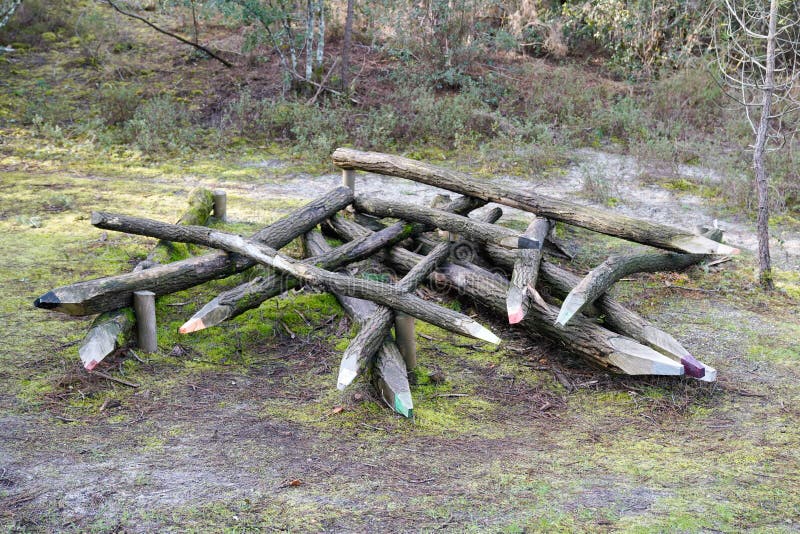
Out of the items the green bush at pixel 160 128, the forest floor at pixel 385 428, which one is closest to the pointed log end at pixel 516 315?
the forest floor at pixel 385 428

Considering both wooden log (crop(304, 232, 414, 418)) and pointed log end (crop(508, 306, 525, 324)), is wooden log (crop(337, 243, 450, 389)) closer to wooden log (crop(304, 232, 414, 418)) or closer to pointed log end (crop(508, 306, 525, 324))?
wooden log (crop(304, 232, 414, 418))

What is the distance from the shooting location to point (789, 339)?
6.41 metres

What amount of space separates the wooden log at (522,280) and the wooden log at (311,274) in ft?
1.08

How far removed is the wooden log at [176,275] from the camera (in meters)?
5.45

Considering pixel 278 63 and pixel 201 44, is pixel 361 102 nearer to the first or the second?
pixel 278 63

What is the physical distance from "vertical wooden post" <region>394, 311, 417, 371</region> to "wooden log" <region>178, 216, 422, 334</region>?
1112mm

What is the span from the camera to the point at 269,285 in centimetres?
625

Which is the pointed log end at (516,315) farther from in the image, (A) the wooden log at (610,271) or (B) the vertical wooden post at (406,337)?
(B) the vertical wooden post at (406,337)

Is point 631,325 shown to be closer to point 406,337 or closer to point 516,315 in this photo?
point 516,315

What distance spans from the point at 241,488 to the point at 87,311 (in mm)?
2157

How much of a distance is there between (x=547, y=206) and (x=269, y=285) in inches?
103

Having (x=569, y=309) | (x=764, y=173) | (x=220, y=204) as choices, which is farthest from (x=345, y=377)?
(x=764, y=173)

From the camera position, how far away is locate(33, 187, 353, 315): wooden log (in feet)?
17.9

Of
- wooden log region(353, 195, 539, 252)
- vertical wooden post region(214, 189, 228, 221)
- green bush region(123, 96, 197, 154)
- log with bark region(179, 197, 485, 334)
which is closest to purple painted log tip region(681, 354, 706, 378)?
wooden log region(353, 195, 539, 252)
